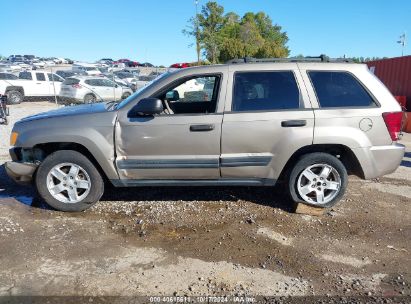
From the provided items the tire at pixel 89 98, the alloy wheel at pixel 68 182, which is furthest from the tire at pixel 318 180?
the tire at pixel 89 98

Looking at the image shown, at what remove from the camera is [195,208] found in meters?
4.69

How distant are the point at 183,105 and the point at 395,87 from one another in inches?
468

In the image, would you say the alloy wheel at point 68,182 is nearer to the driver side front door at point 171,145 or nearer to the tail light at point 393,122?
the driver side front door at point 171,145

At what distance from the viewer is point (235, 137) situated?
430 cm

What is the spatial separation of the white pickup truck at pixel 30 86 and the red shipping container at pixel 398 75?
15.4 meters

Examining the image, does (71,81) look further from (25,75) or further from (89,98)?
(25,75)

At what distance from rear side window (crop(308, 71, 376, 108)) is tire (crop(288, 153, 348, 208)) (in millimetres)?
653

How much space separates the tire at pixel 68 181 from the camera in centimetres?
444

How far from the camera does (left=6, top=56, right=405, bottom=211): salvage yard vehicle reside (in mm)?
4312

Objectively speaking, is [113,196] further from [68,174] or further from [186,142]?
[186,142]

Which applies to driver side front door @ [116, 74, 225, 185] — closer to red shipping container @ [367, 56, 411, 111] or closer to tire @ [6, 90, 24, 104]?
red shipping container @ [367, 56, 411, 111]

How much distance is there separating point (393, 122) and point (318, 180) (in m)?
1.10

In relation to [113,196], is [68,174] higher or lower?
higher

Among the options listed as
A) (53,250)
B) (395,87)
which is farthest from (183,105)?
(395,87)
